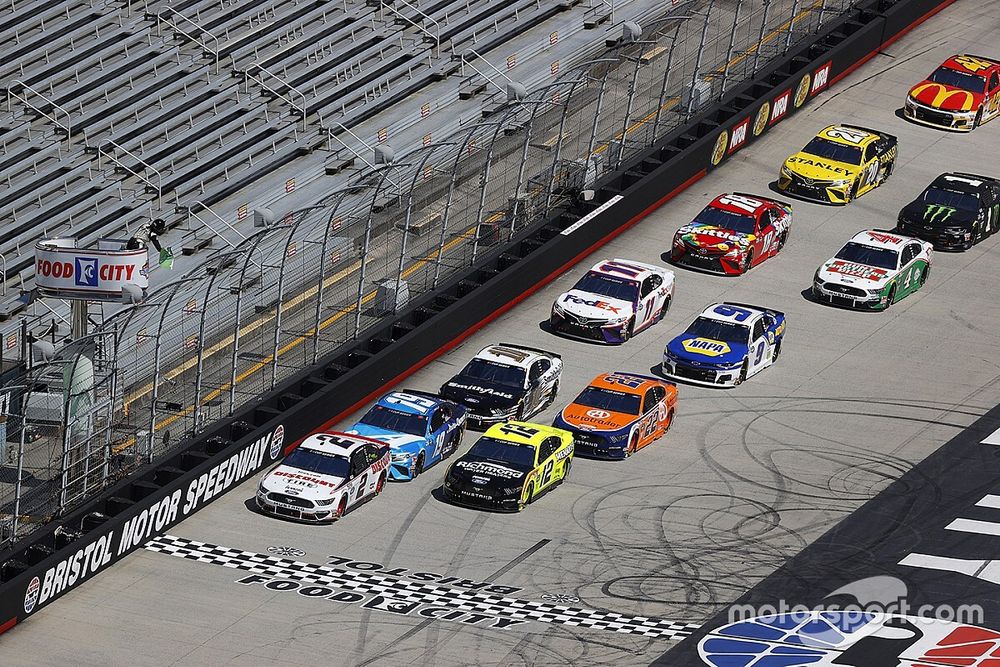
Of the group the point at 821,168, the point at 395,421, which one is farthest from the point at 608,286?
the point at 821,168

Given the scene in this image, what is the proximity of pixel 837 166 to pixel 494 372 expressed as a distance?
45.4 ft

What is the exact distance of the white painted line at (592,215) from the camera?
5406cm

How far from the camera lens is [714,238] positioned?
5384 centimetres

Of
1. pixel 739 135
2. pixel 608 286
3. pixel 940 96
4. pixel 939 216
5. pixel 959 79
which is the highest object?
pixel 959 79

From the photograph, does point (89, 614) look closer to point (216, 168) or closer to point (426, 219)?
point (426, 219)

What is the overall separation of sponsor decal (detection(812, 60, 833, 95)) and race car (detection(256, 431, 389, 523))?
22.6 meters

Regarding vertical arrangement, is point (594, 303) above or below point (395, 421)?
above

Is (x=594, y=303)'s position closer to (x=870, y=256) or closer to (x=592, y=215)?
(x=592, y=215)

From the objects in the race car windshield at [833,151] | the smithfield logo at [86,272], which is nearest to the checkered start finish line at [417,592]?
the smithfield logo at [86,272]

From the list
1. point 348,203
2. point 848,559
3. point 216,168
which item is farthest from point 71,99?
point 848,559

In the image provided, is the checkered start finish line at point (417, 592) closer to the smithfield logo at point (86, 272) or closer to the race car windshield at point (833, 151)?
the smithfield logo at point (86, 272)

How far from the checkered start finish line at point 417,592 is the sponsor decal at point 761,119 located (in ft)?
73.9

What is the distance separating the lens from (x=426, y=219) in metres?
50.1

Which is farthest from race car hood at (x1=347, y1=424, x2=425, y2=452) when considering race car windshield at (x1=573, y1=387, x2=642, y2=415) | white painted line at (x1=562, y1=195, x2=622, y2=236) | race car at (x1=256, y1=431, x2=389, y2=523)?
white painted line at (x1=562, y1=195, x2=622, y2=236)
